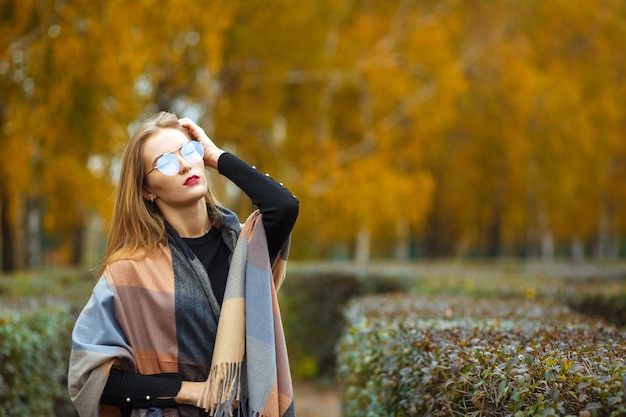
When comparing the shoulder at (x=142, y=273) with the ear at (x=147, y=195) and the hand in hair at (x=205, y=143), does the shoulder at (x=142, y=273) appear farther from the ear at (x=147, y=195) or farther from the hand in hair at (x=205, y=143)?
the hand in hair at (x=205, y=143)

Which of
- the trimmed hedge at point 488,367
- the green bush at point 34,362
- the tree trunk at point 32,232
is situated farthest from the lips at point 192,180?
the tree trunk at point 32,232

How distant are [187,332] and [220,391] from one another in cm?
22

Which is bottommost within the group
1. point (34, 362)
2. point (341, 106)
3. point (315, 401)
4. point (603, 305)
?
point (315, 401)

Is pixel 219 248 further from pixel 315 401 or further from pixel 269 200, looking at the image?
pixel 315 401

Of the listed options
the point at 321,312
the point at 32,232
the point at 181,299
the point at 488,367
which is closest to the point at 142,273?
the point at 181,299

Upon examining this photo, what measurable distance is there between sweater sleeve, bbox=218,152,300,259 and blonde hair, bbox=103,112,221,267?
0.26m

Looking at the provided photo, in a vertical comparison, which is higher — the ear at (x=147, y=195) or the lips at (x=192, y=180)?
the lips at (x=192, y=180)

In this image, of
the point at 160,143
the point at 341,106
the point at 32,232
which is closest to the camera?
the point at 160,143

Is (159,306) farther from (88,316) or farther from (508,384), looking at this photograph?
(508,384)

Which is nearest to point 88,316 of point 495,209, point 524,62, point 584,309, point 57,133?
point 584,309

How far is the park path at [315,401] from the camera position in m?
7.79

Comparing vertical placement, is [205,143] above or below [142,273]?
above

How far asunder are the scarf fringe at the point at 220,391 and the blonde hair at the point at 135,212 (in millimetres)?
453

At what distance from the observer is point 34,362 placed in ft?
14.8
